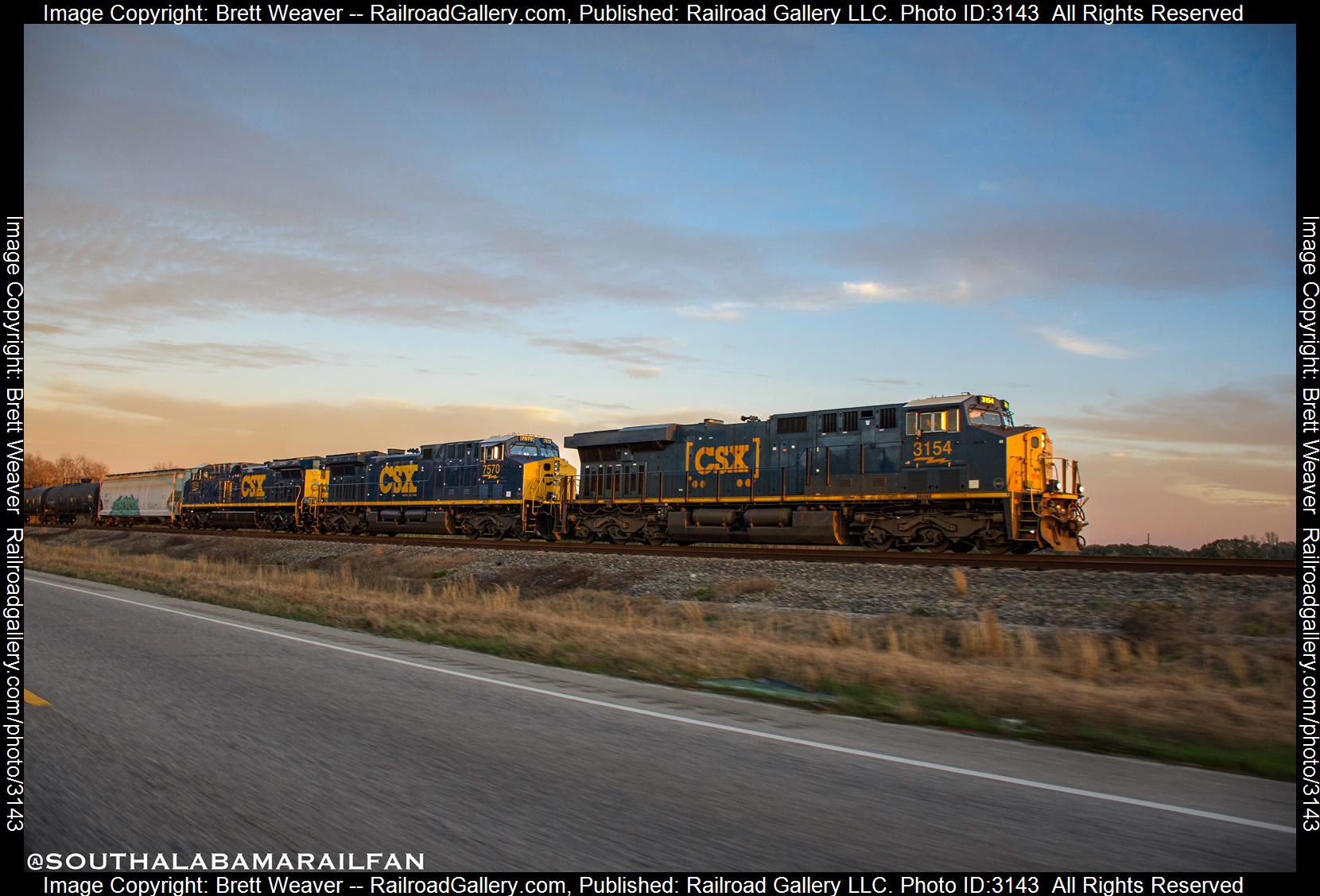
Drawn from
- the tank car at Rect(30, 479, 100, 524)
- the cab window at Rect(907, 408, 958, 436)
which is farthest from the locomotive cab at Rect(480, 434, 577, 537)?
the tank car at Rect(30, 479, 100, 524)

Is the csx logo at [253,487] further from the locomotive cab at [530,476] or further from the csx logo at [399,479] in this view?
the locomotive cab at [530,476]

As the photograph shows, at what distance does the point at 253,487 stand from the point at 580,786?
183ft

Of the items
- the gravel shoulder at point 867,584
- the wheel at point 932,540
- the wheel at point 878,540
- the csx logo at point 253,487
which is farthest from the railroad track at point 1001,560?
the csx logo at point 253,487

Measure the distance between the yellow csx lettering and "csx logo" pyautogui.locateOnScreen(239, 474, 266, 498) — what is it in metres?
35.6

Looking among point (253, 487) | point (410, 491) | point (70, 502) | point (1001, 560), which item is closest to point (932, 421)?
point (1001, 560)

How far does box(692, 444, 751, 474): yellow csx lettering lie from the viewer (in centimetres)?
2884

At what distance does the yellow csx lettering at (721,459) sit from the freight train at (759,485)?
0.14ft

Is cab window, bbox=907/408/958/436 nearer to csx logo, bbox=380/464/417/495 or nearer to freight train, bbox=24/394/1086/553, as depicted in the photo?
freight train, bbox=24/394/1086/553

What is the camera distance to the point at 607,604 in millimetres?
20250

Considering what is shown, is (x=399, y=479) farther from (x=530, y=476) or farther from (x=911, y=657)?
Answer: (x=911, y=657)

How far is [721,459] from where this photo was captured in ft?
96.3

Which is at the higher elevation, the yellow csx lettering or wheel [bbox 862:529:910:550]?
the yellow csx lettering

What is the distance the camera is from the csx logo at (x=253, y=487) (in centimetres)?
5394
